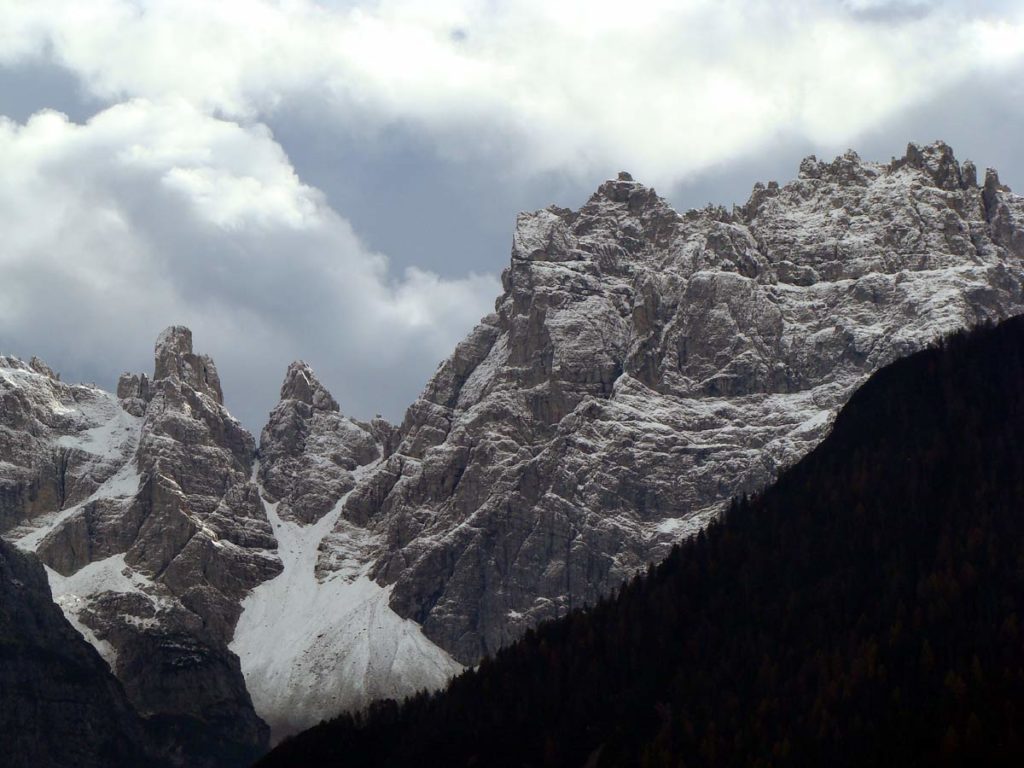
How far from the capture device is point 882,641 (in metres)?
197

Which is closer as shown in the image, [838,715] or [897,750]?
[897,750]

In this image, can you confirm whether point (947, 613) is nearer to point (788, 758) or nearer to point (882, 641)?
point (882, 641)

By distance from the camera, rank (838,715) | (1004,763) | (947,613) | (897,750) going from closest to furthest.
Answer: (1004,763)
(897,750)
(838,715)
(947,613)

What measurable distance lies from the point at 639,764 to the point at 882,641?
26.9 m

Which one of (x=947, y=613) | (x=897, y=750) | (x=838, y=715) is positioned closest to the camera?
(x=897, y=750)

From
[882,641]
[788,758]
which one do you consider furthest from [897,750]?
[882,641]

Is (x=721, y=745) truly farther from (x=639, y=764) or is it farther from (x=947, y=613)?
(x=947, y=613)

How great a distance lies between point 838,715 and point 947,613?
1925cm

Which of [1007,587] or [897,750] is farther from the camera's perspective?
[1007,587]

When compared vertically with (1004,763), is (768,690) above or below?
above

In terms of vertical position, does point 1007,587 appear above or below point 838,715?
above

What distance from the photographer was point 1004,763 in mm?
161625

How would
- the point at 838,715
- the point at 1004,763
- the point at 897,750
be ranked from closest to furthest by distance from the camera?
the point at 1004,763
the point at 897,750
the point at 838,715

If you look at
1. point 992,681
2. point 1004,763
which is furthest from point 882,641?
point 1004,763
